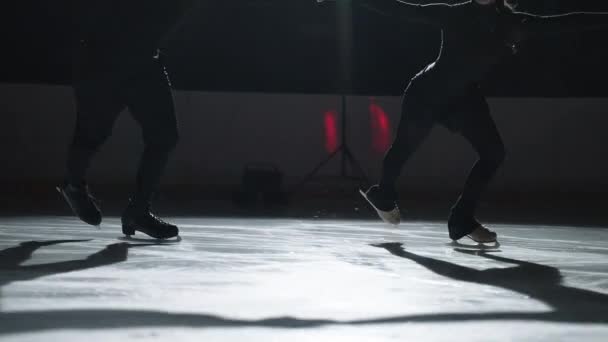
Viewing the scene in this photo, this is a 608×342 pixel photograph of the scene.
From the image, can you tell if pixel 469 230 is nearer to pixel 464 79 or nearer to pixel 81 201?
pixel 464 79

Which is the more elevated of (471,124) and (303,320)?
(471,124)

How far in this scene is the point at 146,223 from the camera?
386cm

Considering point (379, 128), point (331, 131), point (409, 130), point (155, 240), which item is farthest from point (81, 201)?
point (379, 128)

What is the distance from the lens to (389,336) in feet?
6.65

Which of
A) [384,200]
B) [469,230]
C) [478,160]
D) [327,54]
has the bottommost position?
[469,230]

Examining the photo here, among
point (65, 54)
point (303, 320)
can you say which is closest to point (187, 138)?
point (65, 54)

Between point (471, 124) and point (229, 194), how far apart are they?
3.50 metres

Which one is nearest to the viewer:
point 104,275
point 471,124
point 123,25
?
point 104,275

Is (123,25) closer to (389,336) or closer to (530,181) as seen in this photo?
(389,336)

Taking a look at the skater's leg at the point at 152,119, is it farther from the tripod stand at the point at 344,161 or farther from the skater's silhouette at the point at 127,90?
the tripod stand at the point at 344,161

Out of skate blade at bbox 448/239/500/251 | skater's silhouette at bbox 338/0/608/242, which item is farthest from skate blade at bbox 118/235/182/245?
skate blade at bbox 448/239/500/251

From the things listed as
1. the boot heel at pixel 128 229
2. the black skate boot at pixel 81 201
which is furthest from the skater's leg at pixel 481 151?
the black skate boot at pixel 81 201

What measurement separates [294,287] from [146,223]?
1.35 m

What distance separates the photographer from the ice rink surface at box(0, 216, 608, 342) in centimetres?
208
